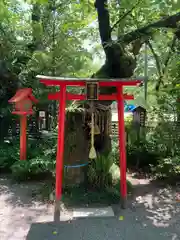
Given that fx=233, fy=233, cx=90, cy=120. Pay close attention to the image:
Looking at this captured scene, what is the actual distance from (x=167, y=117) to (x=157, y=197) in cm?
277

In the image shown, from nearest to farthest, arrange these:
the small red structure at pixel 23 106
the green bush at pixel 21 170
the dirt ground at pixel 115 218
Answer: the dirt ground at pixel 115 218 < the green bush at pixel 21 170 < the small red structure at pixel 23 106

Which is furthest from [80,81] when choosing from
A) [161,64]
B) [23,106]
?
[161,64]

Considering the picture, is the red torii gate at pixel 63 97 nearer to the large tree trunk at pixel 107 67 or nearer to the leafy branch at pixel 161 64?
the large tree trunk at pixel 107 67

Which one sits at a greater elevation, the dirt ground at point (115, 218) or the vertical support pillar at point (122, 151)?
the vertical support pillar at point (122, 151)

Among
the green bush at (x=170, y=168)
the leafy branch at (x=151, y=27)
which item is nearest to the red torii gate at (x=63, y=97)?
the leafy branch at (x=151, y=27)

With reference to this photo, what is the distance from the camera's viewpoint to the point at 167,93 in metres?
7.13

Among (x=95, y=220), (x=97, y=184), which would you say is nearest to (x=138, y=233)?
(x=95, y=220)

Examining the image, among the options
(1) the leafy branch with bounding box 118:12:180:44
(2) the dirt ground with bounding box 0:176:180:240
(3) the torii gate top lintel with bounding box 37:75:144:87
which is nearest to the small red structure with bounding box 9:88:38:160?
(2) the dirt ground with bounding box 0:176:180:240

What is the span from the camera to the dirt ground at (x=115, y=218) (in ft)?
12.6

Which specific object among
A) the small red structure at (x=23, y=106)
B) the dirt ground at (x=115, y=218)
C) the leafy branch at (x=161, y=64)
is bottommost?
the dirt ground at (x=115, y=218)

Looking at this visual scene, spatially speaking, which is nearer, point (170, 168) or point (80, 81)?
point (80, 81)

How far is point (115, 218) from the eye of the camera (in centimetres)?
441

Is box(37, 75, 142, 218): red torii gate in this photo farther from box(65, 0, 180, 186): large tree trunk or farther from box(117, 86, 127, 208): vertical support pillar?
box(65, 0, 180, 186): large tree trunk

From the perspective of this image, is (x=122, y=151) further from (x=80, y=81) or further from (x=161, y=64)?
(x=161, y=64)
